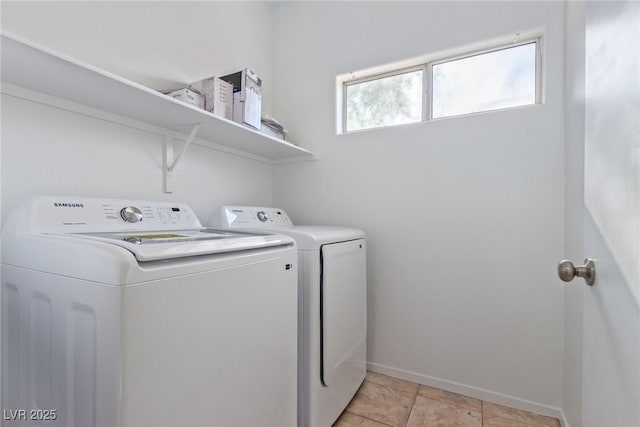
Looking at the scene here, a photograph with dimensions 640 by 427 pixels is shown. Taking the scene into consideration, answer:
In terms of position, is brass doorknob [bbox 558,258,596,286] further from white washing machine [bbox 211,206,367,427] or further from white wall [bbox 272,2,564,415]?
white wall [bbox 272,2,564,415]

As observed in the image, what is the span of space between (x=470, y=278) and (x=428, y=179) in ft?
2.23

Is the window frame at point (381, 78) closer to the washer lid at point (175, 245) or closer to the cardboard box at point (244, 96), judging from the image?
the cardboard box at point (244, 96)

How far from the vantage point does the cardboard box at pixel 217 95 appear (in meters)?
1.55

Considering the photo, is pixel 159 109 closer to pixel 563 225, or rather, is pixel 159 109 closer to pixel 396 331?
pixel 396 331

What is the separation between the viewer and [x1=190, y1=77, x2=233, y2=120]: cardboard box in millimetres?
1547

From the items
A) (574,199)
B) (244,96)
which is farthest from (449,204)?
(244,96)

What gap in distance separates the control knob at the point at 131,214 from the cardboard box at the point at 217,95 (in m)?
0.64

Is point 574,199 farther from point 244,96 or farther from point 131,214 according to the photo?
point 131,214

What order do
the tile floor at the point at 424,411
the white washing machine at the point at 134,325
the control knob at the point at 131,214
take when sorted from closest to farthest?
the white washing machine at the point at 134,325 → the control knob at the point at 131,214 → the tile floor at the point at 424,411

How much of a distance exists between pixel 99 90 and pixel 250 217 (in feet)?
3.29

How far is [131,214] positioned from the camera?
123cm

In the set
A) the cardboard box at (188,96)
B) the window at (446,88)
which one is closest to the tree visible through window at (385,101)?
the window at (446,88)

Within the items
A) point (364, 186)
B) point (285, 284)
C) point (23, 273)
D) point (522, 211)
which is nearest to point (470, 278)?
point (522, 211)

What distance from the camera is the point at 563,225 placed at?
61.2 inches
